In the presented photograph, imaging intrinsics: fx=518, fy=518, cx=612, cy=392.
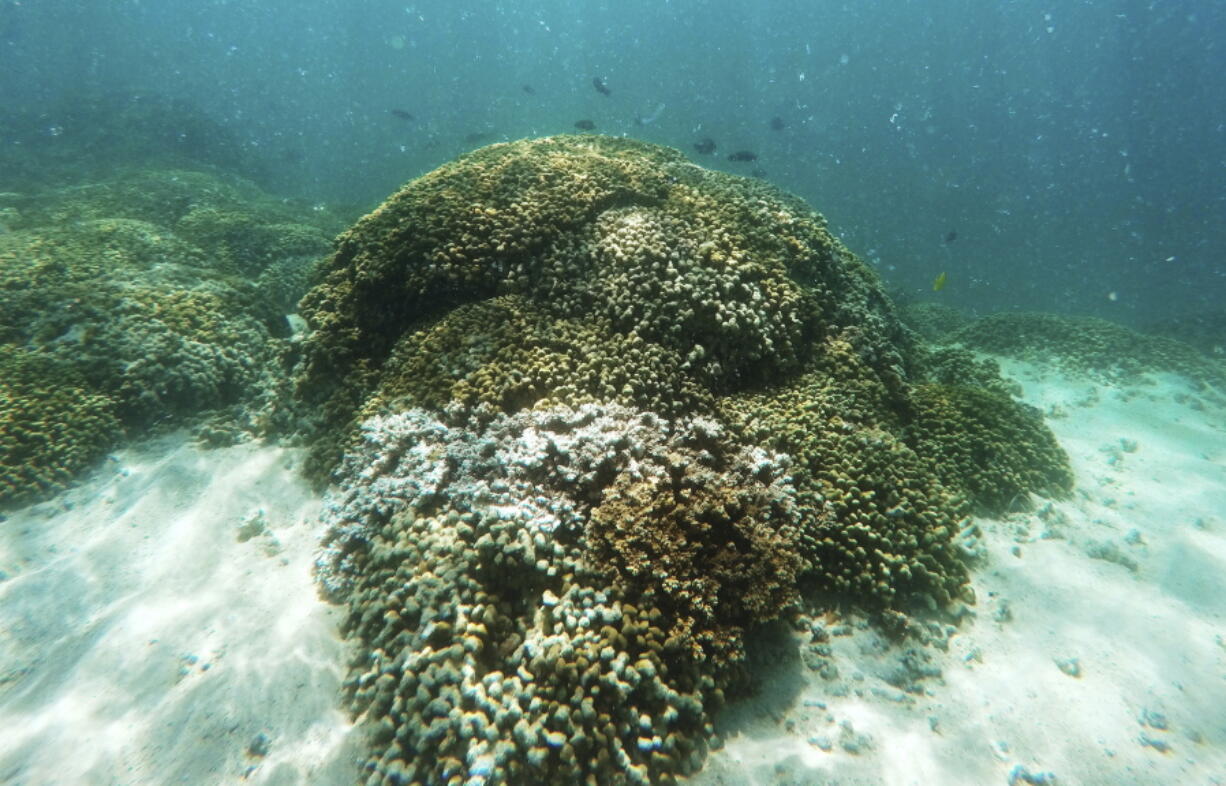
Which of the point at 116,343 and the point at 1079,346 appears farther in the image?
the point at 1079,346

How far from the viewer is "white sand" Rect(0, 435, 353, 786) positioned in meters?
4.04

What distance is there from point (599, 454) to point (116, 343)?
7950 mm

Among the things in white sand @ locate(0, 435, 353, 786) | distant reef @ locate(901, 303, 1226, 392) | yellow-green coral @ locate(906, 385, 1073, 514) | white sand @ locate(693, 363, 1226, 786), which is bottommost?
white sand @ locate(0, 435, 353, 786)

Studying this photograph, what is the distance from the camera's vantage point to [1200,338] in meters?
19.3

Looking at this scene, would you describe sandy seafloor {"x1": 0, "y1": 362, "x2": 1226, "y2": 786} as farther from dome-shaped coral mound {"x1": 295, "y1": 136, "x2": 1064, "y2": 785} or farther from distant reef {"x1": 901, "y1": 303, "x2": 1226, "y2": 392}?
distant reef {"x1": 901, "y1": 303, "x2": 1226, "y2": 392}

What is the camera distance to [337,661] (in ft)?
15.5

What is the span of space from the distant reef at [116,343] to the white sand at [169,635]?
644mm

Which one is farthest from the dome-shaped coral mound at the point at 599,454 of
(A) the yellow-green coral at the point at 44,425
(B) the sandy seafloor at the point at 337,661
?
(A) the yellow-green coral at the point at 44,425

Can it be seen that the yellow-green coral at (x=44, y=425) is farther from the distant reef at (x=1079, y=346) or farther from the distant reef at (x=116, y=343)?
the distant reef at (x=1079, y=346)

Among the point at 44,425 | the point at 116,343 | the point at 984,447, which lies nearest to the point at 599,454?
the point at 984,447

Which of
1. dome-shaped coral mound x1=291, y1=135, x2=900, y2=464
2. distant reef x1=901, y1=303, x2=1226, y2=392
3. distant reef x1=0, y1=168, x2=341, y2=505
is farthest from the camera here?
distant reef x1=901, y1=303, x2=1226, y2=392

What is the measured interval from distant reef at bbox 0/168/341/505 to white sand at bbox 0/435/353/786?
644mm

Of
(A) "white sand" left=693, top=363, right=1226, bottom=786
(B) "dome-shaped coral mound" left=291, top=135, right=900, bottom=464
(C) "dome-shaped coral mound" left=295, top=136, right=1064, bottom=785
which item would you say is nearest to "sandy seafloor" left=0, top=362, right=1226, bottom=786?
(A) "white sand" left=693, top=363, right=1226, bottom=786

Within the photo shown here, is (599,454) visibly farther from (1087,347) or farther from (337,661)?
(1087,347)
